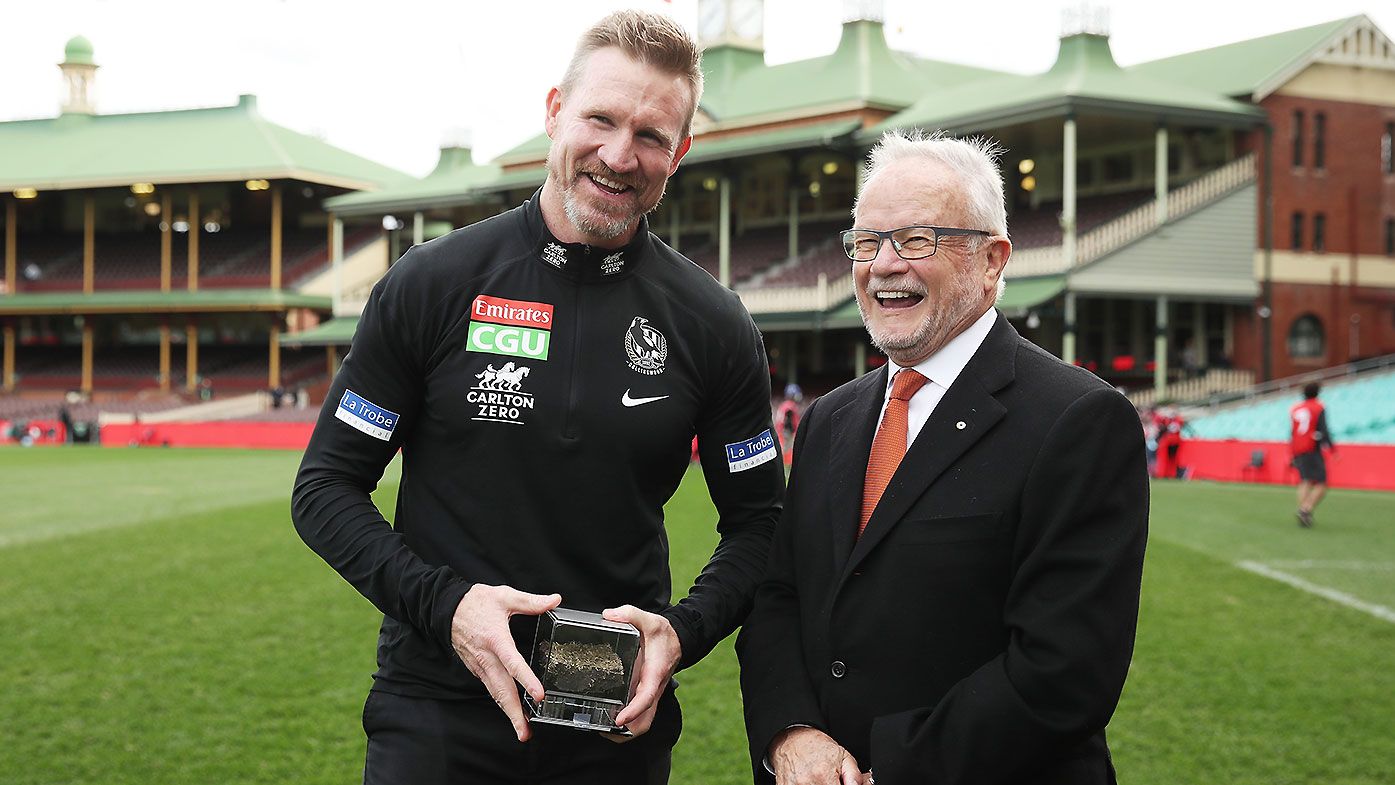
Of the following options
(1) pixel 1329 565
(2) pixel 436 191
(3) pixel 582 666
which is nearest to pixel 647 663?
(3) pixel 582 666

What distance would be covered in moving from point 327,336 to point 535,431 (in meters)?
48.2

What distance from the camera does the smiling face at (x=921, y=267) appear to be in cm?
308

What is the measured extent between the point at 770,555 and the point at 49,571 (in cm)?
1182

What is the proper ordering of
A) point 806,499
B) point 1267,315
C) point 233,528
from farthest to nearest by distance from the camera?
point 1267,315, point 233,528, point 806,499

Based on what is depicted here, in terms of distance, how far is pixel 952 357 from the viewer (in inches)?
124

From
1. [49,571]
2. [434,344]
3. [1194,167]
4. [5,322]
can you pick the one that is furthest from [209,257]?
[434,344]

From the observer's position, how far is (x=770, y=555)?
11.1 feet

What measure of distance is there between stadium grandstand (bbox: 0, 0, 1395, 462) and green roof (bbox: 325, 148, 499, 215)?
0.47 ft

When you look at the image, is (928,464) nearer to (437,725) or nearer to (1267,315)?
(437,725)

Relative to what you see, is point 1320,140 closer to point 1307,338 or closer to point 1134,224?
point 1307,338

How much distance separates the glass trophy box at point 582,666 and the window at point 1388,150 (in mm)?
40677

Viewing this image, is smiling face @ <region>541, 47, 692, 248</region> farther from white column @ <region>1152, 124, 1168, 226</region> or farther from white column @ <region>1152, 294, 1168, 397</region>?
white column @ <region>1152, 124, 1168, 226</region>

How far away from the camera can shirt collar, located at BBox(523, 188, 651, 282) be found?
3.27m

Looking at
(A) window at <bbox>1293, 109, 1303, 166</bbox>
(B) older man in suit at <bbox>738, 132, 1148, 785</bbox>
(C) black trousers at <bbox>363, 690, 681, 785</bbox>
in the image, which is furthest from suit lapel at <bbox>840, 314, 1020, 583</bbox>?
(A) window at <bbox>1293, 109, 1303, 166</bbox>
